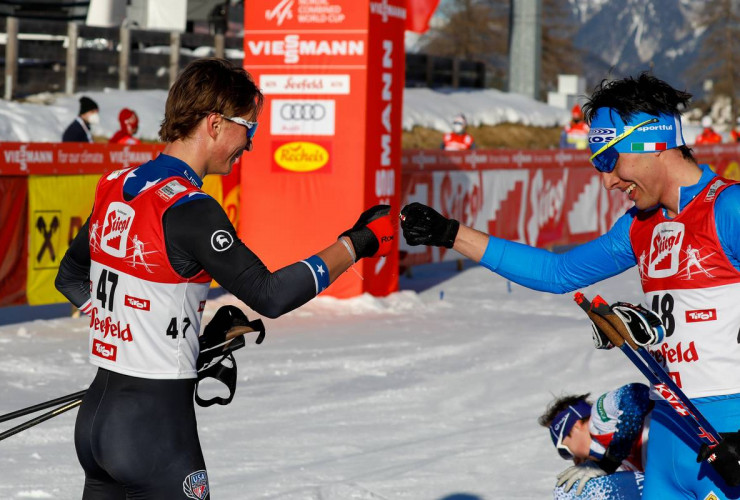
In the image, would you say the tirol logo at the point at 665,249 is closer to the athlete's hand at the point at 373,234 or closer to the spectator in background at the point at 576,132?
the athlete's hand at the point at 373,234

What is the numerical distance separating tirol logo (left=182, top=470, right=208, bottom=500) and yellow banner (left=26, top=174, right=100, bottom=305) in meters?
7.38

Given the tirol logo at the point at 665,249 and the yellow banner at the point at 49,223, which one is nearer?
the tirol logo at the point at 665,249

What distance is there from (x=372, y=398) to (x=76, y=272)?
4.87 m

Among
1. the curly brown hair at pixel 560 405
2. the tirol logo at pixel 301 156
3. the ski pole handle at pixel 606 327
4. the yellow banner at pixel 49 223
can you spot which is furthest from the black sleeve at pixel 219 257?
the tirol logo at pixel 301 156

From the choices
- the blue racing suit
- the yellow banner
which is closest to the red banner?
the yellow banner

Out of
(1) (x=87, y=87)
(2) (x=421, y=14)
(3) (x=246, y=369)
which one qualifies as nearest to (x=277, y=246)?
(3) (x=246, y=369)

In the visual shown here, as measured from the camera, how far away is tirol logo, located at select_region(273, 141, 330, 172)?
12453 mm

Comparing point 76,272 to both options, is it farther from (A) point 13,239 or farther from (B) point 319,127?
(B) point 319,127

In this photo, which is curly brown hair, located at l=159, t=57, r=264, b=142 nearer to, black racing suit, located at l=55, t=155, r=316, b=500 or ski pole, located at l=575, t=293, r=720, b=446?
black racing suit, located at l=55, t=155, r=316, b=500

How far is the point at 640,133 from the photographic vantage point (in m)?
3.77

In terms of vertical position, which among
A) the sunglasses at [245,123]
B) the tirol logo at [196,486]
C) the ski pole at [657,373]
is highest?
the sunglasses at [245,123]

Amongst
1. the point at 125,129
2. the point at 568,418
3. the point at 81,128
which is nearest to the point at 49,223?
the point at 81,128

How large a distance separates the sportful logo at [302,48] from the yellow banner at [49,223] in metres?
2.96

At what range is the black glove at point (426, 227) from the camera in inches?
167
